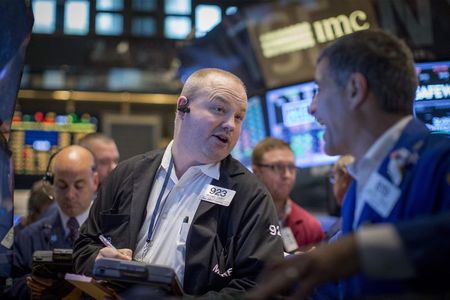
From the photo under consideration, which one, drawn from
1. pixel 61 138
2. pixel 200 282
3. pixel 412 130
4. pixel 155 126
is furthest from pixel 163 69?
pixel 412 130

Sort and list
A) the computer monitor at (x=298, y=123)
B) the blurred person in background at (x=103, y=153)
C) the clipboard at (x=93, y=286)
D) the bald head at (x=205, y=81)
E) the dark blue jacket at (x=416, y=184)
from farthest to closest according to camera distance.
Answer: the computer monitor at (x=298, y=123), the blurred person in background at (x=103, y=153), the bald head at (x=205, y=81), the clipboard at (x=93, y=286), the dark blue jacket at (x=416, y=184)

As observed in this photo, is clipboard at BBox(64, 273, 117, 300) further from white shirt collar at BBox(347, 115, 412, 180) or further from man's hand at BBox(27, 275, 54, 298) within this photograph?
white shirt collar at BBox(347, 115, 412, 180)

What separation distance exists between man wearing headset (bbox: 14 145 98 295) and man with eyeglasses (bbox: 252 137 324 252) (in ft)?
4.02

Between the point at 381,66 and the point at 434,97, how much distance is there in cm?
178

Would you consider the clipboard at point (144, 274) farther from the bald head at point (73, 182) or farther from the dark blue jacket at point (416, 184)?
the bald head at point (73, 182)

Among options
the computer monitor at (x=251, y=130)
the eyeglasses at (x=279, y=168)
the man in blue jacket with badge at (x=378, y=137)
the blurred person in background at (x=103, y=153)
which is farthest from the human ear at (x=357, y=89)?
the computer monitor at (x=251, y=130)

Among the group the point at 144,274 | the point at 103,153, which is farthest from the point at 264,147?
the point at 144,274

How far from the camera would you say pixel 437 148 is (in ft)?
4.63

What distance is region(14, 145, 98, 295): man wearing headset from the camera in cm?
322

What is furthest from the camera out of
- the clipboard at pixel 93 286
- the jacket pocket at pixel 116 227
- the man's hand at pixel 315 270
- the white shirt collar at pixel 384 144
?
the jacket pocket at pixel 116 227

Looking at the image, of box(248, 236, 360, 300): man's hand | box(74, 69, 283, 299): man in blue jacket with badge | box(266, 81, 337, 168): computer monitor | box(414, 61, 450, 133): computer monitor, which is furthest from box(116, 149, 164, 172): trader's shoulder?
box(266, 81, 337, 168): computer monitor

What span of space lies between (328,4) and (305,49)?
476 millimetres

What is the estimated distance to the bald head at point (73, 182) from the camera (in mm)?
3354

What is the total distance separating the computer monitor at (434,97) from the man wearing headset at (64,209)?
1949 millimetres
